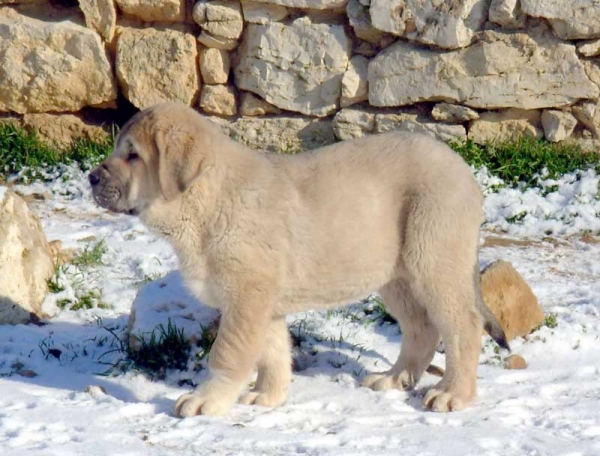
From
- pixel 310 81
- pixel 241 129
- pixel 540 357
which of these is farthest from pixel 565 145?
pixel 540 357

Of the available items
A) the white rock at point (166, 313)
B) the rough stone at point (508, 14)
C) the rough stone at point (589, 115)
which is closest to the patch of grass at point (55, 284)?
the white rock at point (166, 313)

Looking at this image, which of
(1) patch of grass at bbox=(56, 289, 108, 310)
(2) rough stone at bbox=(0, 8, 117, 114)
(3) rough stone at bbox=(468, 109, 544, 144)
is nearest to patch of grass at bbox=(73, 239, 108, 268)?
(1) patch of grass at bbox=(56, 289, 108, 310)

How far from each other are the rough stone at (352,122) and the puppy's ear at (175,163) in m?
4.51

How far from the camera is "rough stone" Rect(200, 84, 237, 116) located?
9461 millimetres

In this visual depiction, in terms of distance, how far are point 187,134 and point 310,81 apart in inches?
178

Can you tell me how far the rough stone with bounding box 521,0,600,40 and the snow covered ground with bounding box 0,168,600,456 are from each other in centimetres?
192

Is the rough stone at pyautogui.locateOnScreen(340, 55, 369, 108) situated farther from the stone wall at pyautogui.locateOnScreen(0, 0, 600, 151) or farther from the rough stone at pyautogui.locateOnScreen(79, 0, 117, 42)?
the rough stone at pyautogui.locateOnScreen(79, 0, 117, 42)

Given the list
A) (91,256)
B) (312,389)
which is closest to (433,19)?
(91,256)

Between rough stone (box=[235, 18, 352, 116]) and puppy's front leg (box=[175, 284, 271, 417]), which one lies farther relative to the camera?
rough stone (box=[235, 18, 352, 116])

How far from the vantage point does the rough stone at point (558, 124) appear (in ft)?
29.1

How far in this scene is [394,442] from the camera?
458cm

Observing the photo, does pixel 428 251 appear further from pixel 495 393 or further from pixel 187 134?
pixel 187 134

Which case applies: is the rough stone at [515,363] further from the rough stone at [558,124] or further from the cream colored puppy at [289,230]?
the rough stone at [558,124]

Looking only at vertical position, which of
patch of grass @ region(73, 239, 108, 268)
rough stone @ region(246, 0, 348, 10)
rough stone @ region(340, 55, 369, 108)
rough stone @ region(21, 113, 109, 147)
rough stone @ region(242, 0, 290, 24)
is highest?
rough stone @ region(246, 0, 348, 10)
